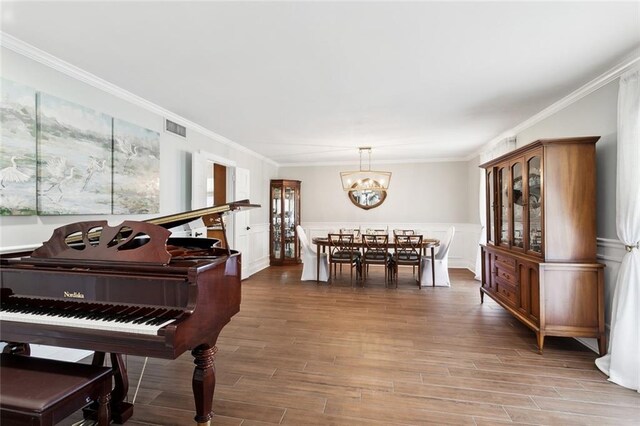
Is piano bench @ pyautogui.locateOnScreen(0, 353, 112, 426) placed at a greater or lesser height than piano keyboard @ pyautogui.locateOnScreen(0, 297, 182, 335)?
lesser

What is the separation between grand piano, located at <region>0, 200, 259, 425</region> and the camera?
1.54 meters

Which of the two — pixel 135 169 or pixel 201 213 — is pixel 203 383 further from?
pixel 135 169

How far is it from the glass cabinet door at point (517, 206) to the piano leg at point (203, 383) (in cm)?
327

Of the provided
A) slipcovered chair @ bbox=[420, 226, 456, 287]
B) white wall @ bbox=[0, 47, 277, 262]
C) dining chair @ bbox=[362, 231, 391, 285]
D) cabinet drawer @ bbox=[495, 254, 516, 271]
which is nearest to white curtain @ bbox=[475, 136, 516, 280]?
slipcovered chair @ bbox=[420, 226, 456, 287]

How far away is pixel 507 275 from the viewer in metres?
3.58

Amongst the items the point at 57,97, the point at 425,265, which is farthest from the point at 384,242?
the point at 57,97

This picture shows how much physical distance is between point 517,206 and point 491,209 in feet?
2.37

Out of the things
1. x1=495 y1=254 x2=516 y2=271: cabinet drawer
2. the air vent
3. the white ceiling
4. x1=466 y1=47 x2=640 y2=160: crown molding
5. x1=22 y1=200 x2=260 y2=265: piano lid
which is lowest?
x1=495 y1=254 x2=516 y2=271: cabinet drawer

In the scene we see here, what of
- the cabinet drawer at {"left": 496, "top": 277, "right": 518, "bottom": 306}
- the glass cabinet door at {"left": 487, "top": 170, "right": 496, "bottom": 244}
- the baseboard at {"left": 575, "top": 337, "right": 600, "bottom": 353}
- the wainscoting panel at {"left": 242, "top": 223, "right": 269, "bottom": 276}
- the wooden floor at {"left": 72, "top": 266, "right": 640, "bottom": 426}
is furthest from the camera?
the wainscoting panel at {"left": 242, "top": 223, "right": 269, "bottom": 276}

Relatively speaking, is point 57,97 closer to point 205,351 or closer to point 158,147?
point 158,147

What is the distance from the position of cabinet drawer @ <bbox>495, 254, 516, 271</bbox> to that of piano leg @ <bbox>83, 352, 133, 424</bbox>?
3.69 meters

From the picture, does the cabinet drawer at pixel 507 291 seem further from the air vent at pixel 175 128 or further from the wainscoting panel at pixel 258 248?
the air vent at pixel 175 128

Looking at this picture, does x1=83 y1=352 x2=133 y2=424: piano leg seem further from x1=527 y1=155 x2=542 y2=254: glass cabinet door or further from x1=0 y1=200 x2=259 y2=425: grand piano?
x1=527 y1=155 x2=542 y2=254: glass cabinet door

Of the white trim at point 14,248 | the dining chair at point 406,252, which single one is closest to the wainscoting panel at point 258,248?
the dining chair at point 406,252
